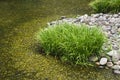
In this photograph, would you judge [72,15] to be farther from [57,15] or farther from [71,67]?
[71,67]

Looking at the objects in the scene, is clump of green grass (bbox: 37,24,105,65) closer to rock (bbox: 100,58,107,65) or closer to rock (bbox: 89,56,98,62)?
rock (bbox: 89,56,98,62)

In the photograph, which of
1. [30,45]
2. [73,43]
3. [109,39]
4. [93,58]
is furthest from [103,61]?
[30,45]

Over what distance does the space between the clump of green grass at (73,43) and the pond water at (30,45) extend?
16cm

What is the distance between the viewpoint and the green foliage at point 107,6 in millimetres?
8496

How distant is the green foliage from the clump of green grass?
8.76ft

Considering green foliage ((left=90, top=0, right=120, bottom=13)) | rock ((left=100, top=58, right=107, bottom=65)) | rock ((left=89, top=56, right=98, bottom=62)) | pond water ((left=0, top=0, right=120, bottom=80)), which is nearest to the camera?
pond water ((left=0, top=0, right=120, bottom=80))

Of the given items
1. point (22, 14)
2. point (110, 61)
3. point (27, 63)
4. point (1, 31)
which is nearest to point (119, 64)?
point (110, 61)

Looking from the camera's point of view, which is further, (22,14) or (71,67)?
(22,14)

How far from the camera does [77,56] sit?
563 centimetres

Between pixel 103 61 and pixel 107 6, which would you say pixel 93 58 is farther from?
pixel 107 6

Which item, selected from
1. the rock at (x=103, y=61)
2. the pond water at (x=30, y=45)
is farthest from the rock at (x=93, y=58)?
the pond water at (x=30, y=45)

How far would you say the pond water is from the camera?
535 centimetres

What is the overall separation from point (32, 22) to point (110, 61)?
10.4 feet

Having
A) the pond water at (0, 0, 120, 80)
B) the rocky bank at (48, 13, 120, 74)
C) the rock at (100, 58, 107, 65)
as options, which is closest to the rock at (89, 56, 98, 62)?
the rocky bank at (48, 13, 120, 74)
